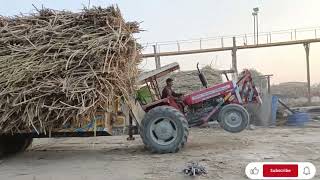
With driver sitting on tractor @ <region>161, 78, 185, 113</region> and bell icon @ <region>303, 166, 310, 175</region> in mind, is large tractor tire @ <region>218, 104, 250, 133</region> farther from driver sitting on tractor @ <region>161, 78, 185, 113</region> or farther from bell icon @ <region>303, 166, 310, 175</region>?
bell icon @ <region>303, 166, 310, 175</region>

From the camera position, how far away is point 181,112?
40.0 feet

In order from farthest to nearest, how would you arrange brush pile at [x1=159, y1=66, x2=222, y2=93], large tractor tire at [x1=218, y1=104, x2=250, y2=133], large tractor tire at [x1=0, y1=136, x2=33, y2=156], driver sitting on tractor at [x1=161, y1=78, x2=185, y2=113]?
brush pile at [x1=159, y1=66, x2=222, y2=93], large tractor tire at [x1=218, y1=104, x2=250, y2=133], driver sitting on tractor at [x1=161, y1=78, x2=185, y2=113], large tractor tire at [x1=0, y1=136, x2=33, y2=156]

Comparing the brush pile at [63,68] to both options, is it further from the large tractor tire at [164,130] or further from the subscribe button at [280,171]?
the subscribe button at [280,171]

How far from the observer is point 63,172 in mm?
8797

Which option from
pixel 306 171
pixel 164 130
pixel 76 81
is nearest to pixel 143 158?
pixel 164 130

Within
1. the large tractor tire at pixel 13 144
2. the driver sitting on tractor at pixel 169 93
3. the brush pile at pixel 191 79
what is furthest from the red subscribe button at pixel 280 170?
the brush pile at pixel 191 79

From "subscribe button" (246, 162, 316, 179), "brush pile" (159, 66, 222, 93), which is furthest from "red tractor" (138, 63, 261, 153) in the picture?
"brush pile" (159, 66, 222, 93)

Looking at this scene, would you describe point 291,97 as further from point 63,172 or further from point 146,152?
point 63,172

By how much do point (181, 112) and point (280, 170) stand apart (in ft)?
30.6

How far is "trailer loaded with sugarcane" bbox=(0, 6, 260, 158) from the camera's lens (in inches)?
364

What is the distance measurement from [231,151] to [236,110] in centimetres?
209

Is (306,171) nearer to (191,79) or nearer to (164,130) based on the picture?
(164,130)

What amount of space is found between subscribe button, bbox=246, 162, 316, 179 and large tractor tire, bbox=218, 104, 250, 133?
31.4 ft

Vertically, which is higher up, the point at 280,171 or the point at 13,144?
the point at 280,171
